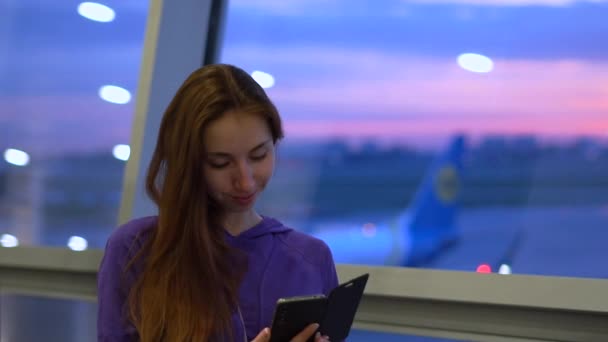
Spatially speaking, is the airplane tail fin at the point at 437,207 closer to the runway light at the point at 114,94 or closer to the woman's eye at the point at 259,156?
the woman's eye at the point at 259,156

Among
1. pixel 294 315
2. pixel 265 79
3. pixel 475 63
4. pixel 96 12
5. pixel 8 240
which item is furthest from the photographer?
pixel 8 240

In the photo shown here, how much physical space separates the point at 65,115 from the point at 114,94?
240 mm

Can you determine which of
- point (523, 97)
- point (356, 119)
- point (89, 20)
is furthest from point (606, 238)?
point (89, 20)

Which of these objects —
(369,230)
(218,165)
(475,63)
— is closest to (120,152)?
(369,230)

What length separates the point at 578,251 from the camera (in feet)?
7.63

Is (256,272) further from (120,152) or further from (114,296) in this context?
(120,152)

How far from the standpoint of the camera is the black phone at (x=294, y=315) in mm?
1499

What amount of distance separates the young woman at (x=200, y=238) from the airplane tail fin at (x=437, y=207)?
84 centimetres

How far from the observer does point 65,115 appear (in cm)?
327


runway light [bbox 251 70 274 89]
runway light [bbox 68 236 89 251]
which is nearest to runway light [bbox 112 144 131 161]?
runway light [bbox 68 236 89 251]

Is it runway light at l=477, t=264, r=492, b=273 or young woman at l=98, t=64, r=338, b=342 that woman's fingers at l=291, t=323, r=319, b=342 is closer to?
young woman at l=98, t=64, r=338, b=342

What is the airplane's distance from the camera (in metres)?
2.54

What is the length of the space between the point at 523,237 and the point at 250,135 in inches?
42.0

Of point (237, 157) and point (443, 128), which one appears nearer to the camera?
point (237, 157)
